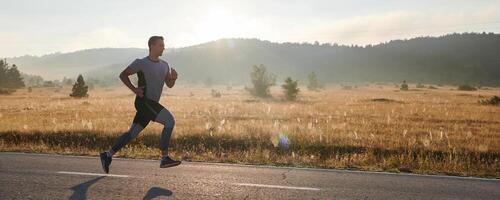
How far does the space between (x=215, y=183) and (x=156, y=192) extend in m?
0.97

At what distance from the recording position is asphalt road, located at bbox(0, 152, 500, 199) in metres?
6.02

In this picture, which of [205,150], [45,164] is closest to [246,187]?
[45,164]

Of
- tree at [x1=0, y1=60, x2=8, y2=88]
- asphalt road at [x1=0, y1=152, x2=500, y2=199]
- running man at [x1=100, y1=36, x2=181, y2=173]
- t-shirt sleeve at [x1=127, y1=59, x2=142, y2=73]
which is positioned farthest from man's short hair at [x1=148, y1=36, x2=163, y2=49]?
tree at [x1=0, y1=60, x2=8, y2=88]

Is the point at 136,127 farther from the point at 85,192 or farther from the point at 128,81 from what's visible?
the point at 85,192

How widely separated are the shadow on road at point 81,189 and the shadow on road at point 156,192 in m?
0.79

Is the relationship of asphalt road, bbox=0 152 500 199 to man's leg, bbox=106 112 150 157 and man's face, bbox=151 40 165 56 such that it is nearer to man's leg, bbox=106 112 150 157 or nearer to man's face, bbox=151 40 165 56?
man's leg, bbox=106 112 150 157

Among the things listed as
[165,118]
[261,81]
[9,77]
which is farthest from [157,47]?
[9,77]

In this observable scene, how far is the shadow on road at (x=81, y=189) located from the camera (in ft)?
19.1

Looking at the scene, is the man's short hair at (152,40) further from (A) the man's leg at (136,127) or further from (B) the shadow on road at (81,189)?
(B) the shadow on road at (81,189)

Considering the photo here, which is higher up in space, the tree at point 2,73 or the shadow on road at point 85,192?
the tree at point 2,73

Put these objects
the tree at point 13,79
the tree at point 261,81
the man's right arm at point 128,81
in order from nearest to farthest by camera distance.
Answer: the man's right arm at point 128,81 → the tree at point 261,81 → the tree at point 13,79

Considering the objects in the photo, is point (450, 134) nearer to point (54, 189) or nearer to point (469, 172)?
point (469, 172)

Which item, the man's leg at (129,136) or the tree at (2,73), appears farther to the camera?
the tree at (2,73)

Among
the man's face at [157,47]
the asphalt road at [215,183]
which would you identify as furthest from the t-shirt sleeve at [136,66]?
the asphalt road at [215,183]
